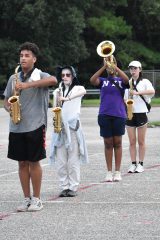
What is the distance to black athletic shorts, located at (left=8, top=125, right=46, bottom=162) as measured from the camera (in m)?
9.60

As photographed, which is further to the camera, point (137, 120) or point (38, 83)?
point (137, 120)

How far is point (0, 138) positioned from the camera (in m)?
21.7

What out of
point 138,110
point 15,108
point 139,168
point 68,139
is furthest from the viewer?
point 138,110

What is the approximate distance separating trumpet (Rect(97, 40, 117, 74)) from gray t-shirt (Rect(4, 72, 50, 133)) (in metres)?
2.35

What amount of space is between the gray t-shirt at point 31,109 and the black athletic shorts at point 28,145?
0.21ft

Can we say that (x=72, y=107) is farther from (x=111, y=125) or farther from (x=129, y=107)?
(x=129, y=107)

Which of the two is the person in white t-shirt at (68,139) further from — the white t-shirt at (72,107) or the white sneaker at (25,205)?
the white sneaker at (25,205)

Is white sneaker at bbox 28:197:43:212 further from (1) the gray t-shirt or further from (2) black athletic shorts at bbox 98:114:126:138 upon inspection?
(2) black athletic shorts at bbox 98:114:126:138

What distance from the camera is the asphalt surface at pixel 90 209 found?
8219 mm

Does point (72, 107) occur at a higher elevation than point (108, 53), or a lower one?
lower

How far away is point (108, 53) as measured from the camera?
39.3 ft

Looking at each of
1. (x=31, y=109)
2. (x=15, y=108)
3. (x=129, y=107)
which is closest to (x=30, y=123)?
(x=31, y=109)

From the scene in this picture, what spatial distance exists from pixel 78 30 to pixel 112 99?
48.9m

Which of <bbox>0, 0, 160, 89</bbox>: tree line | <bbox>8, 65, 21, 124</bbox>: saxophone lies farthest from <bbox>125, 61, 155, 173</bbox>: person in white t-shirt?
<bbox>0, 0, 160, 89</bbox>: tree line
